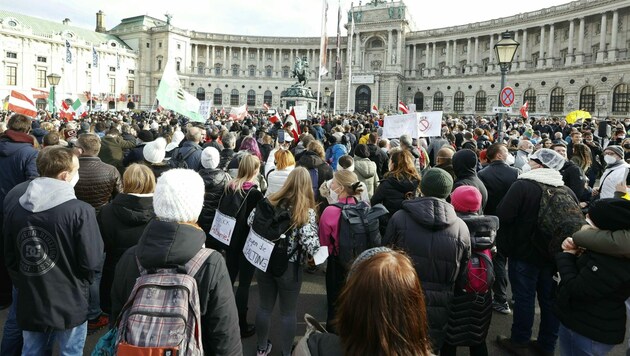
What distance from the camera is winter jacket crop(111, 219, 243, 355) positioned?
2.44m

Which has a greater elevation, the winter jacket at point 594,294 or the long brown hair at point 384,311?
the long brown hair at point 384,311

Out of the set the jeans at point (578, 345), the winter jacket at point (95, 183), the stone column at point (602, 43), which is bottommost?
the jeans at point (578, 345)

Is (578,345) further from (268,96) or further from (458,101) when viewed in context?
(268,96)

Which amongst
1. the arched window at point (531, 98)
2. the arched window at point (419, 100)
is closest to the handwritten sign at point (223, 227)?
the arched window at point (531, 98)

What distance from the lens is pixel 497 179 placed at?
650cm

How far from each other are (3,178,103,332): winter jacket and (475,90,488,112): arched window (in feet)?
208

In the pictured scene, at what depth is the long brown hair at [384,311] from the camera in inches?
68.9

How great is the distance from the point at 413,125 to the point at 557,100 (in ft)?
164

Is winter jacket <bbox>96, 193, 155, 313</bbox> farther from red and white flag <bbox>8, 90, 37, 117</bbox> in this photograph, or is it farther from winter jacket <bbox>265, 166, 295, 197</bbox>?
red and white flag <bbox>8, 90, 37, 117</bbox>

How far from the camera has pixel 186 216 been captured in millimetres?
2752

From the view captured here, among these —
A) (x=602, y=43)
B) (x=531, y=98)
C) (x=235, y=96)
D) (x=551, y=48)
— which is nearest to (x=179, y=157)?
(x=602, y=43)

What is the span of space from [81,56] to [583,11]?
6786cm

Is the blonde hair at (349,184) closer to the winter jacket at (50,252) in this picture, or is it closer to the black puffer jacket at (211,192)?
the black puffer jacket at (211,192)

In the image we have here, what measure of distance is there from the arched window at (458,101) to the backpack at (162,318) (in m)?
65.8
